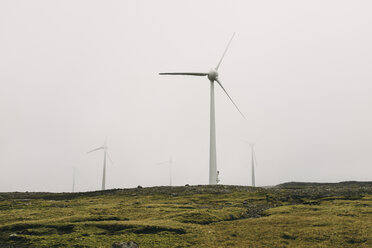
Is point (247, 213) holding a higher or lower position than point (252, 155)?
lower

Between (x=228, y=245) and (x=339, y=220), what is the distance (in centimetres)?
1562

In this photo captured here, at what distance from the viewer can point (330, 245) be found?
2286cm

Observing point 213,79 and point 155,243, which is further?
point 213,79

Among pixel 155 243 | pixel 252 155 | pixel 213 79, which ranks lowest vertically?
pixel 155 243

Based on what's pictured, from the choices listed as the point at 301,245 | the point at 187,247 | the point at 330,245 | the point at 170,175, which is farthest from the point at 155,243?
the point at 170,175

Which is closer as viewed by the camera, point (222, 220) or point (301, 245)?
point (301, 245)

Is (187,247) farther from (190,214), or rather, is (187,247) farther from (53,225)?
(53,225)

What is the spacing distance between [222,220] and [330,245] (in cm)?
1626

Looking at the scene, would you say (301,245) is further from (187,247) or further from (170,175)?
(170,175)

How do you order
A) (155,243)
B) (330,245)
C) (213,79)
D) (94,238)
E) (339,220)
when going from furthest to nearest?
(213,79)
(339,220)
(94,238)
(155,243)
(330,245)

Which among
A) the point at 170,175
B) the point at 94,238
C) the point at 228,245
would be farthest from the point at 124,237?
the point at 170,175

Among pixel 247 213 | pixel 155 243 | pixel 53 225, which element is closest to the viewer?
pixel 155 243

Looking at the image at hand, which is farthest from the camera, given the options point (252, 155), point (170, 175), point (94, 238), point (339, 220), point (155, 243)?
point (170, 175)

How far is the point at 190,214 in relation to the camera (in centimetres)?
3931
